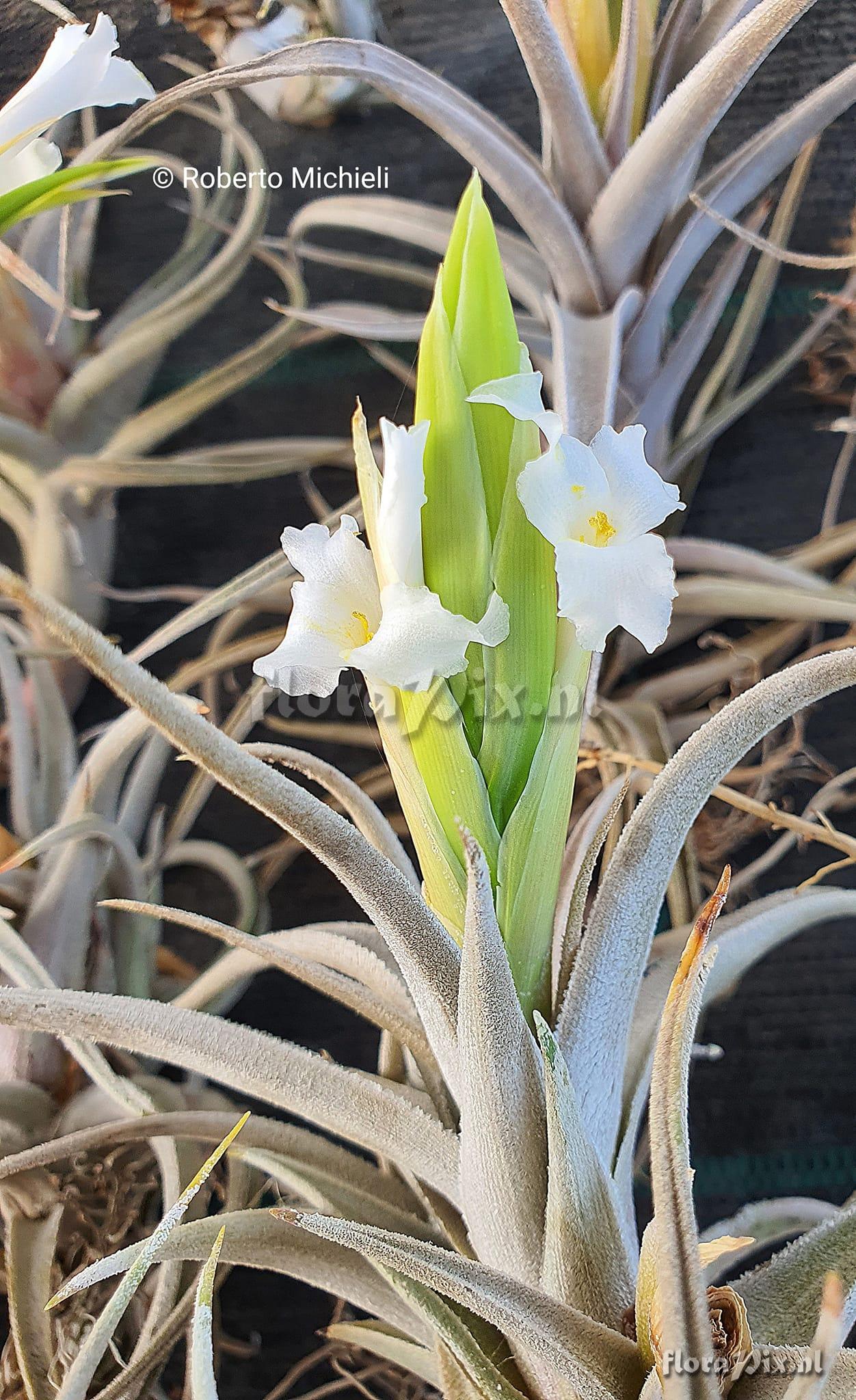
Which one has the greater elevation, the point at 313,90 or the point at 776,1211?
the point at 313,90

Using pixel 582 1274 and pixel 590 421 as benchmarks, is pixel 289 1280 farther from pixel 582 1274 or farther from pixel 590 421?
pixel 590 421

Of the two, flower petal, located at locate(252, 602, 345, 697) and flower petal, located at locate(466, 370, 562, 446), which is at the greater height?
flower petal, located at locate(466, 370, 562, 446)

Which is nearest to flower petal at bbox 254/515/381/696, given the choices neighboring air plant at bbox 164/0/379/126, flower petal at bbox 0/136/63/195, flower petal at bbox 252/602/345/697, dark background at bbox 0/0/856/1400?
flower petal at bbox 252/602/345/697

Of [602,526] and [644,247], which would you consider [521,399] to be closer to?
[602,526]

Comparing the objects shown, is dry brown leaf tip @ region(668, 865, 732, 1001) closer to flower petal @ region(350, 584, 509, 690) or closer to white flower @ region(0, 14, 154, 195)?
flower petal @ region(350, 584, 509, 690)

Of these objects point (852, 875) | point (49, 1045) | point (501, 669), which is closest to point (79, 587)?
point (49, 1045)

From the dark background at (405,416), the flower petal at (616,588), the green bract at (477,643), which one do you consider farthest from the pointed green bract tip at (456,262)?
the dark background at (405,416)
